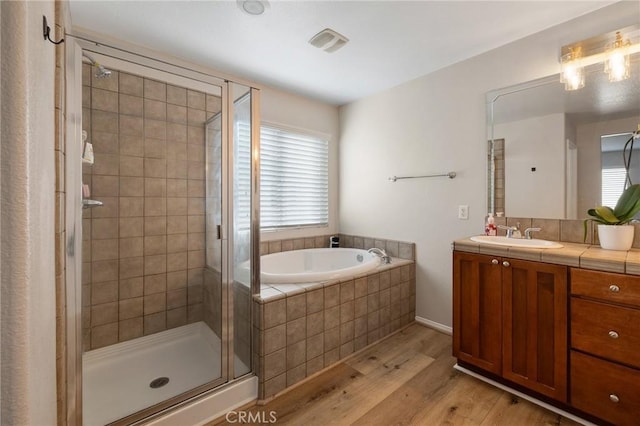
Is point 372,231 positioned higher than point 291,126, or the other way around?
point 291,126

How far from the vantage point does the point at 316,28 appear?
6.17 feet

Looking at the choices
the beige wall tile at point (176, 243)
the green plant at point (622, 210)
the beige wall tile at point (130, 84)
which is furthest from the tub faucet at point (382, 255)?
the beige wall tile at point (130, 84)

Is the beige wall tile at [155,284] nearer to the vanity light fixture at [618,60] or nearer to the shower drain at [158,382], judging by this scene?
the shower drain at [158,382]

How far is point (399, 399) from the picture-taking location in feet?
5.46

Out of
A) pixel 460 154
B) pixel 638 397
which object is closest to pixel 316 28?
pixel 460 154

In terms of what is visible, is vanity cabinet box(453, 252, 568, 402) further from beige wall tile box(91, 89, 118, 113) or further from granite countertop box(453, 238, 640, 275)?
beige wall tile box(91, 89, 118, 113)

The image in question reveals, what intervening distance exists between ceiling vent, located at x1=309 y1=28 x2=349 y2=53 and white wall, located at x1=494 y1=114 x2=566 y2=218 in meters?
1.35

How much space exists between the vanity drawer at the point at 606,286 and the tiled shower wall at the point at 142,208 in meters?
2.38

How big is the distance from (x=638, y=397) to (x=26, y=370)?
2.19 meters

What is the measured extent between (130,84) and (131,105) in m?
0.15

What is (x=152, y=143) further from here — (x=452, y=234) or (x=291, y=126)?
(x=452, y=234)

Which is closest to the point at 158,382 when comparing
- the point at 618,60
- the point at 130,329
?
the point at 130,329

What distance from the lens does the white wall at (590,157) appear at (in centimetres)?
175

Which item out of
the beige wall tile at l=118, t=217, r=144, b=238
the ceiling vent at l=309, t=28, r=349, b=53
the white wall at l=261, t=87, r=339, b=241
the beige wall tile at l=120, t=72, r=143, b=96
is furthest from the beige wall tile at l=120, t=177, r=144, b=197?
the ceiling vent at l=309, t=28, r=349, b=53
